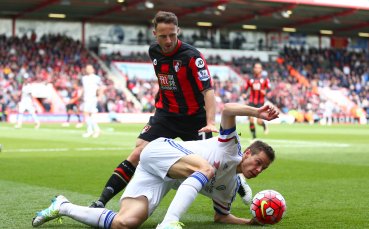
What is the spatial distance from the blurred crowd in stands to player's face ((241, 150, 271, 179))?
34.1m

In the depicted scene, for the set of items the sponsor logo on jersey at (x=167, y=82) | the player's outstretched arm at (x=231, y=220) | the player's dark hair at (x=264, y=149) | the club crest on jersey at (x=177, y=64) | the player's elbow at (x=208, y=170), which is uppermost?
the club crest on jersey at (x=177, y=64)

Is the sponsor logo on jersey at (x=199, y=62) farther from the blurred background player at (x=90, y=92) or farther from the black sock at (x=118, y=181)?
the blurred background player at (x=90, y=92)

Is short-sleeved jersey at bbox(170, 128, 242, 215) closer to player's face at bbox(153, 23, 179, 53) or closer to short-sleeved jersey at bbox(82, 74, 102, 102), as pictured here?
player's face at bbox(153, 23, 179, 53)

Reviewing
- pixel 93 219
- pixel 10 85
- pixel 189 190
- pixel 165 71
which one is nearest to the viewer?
pixel 189 190

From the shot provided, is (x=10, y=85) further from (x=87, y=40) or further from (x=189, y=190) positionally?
(x=189, y=190)

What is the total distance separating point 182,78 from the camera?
7.63 m

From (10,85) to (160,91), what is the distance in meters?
35.8

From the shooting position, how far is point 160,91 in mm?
7949

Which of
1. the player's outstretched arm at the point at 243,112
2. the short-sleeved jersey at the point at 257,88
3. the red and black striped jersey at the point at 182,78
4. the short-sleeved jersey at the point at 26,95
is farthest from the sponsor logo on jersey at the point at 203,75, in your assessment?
the short-sleeved jersey at the point at 26,95

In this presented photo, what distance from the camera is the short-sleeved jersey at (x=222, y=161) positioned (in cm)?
643

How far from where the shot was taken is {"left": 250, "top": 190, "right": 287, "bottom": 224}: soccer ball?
21.9 feet

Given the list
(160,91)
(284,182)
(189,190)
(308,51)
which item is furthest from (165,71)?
(308,51)

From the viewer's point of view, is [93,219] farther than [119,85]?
No

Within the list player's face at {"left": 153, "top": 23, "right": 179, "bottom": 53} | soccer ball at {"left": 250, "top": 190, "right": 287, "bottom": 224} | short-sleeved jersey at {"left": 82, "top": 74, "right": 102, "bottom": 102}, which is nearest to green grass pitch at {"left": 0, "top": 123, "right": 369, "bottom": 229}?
soccer ball at {"left": 250, "top": 190, "right": 287, "bottom": 224}
